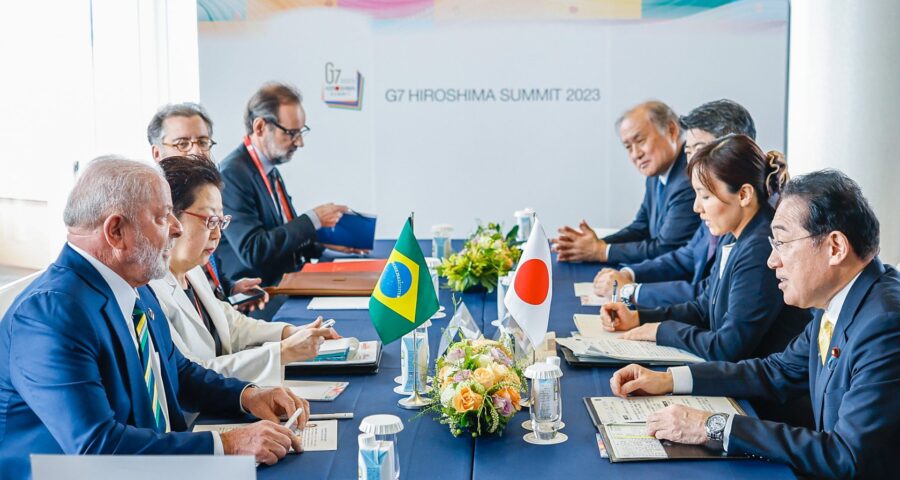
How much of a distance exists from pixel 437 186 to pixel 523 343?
4113 mm

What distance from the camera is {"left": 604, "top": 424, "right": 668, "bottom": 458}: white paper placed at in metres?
2.21

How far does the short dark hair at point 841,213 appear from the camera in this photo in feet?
7.77

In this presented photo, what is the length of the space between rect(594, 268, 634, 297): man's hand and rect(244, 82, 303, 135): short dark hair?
1.85 metres

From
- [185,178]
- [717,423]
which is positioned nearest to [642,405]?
[717,423]

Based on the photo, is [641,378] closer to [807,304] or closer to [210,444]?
[807,304]

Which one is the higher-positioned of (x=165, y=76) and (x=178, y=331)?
(x=165, y=76)

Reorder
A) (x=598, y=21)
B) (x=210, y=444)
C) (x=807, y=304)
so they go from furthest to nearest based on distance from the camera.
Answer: (x=598, y=21) → (x=807, y=304) → (x=210, y=444)

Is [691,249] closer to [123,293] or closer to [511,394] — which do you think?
[511,394]

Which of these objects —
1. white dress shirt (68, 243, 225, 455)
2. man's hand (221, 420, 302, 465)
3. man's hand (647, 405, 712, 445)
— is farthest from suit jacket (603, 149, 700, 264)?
white dress shirt (68, 243, 225, 455)

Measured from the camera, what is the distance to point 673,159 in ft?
17.0

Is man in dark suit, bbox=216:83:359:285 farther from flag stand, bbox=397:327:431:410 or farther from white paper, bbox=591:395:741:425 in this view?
white paper, bbox=591:395:741:425

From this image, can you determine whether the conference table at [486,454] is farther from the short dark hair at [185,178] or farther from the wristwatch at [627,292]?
the wristwatch at [627,292]

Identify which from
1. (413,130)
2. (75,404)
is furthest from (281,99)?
(75,404)

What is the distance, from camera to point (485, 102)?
6.81m
